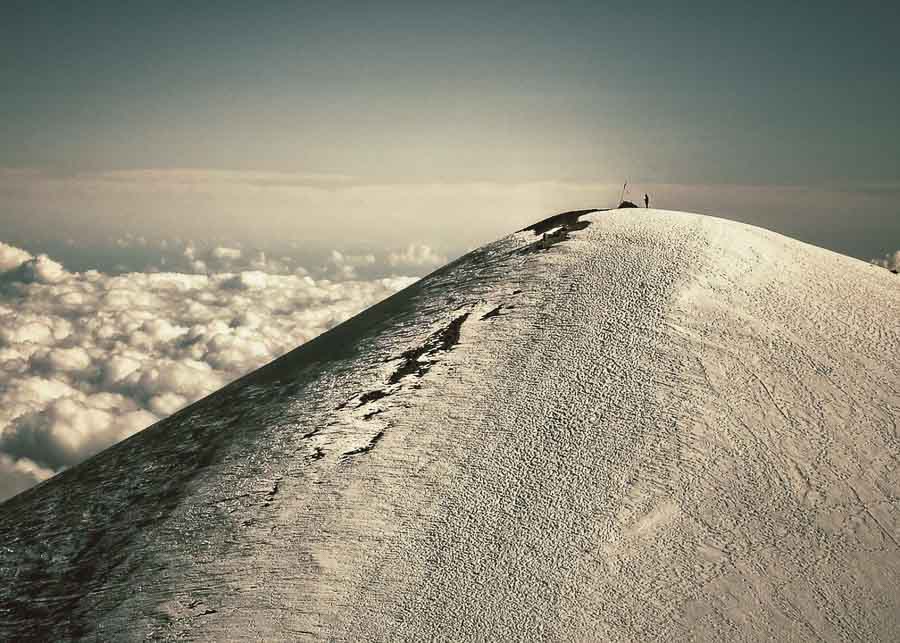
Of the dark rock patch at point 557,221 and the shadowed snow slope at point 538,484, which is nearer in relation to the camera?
the shadowed snow slope at point 538,484

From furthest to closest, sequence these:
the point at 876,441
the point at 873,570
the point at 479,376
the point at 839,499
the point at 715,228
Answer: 1. the point at 715,228
2. the point at 479,376
3. the point at 876,441
4. the point at 839,499
5. the point at 873,570

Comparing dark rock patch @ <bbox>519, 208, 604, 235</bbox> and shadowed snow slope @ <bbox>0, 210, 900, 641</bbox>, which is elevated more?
dark rock patch @ <bbox>519, 208, 604, 235</bbox>

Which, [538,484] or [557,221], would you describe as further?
[557,221]

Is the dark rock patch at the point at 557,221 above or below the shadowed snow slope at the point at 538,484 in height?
Answer: above

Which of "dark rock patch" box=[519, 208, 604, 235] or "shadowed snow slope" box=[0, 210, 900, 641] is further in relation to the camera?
"dark rock patch" box=[519, 208, 604, 235]

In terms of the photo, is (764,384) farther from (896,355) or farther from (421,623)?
(421,623)

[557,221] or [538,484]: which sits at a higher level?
[557,221]

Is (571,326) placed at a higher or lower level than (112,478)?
higher

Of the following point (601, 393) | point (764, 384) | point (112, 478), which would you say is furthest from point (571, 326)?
point (112, 478)
